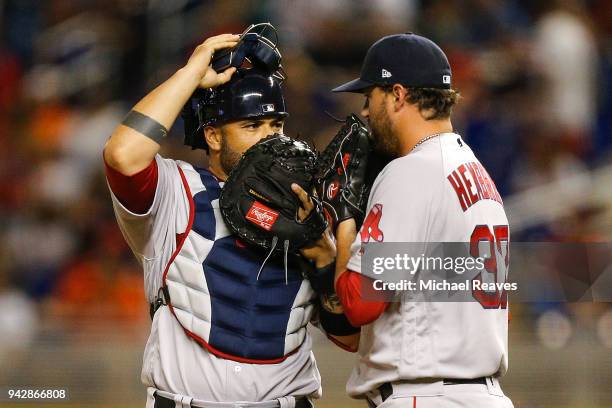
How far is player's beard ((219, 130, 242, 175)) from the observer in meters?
2.91

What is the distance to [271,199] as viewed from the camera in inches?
108

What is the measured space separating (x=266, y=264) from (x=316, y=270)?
0.50 ft

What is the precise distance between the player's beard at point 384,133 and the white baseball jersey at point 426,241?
0.31 feet

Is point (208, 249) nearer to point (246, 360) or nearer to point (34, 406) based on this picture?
point (246, 360)

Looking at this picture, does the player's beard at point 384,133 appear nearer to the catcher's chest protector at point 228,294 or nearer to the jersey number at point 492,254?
the jersey number at point 492,254

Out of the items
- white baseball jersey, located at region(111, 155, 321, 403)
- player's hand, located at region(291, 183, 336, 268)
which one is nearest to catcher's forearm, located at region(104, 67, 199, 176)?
white baseball jersey, located at region(111, 155, 321, 403)

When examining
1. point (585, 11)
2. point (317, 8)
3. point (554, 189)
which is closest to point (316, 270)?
point (554, 189)

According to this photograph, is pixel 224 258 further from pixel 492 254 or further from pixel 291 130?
pixel 291 130

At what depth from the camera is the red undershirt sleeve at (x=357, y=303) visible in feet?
8.15

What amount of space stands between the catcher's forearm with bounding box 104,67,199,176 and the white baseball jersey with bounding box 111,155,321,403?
132mm

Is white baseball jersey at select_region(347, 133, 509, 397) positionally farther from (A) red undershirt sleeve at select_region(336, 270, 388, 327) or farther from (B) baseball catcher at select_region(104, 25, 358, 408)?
(B) baseball catcher at select_region(104, 25, 358, 408)

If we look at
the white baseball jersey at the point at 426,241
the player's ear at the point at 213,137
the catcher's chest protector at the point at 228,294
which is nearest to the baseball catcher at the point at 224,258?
the catcher's chest protector at the point at 228,294

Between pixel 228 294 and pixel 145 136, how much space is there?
510 millimetres

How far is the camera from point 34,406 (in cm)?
485
